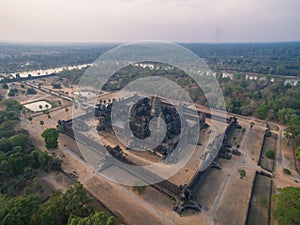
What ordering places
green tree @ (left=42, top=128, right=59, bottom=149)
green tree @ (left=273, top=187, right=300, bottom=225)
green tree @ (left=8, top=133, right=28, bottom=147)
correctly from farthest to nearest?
green tree @ (left=42, top=128, right=59, bottom=149), green tree @ (left=8, top=133, right=28, bottom=147), green tree @ (left=273, top=187, right=300, bottom=225)

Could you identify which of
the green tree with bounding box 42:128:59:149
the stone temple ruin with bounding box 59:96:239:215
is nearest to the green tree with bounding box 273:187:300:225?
the stone temple ruin with bounding box 59:96:239:215

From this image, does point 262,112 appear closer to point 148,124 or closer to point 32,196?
point 148,124

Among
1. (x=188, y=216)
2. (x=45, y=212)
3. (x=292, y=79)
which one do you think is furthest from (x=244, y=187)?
(x=292, y=79)

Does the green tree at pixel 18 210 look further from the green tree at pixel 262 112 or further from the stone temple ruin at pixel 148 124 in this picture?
the green tree at pixel 262 112

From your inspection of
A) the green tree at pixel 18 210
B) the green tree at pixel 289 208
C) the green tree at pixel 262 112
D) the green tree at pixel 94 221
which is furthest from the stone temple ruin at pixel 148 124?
the green tree at pixel 262 112

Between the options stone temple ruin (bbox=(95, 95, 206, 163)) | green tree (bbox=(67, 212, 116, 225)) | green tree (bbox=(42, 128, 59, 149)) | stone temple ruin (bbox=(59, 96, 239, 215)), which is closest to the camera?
green tree (bbox=(67, 212, 116, 225))

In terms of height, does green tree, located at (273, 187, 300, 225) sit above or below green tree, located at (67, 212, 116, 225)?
below

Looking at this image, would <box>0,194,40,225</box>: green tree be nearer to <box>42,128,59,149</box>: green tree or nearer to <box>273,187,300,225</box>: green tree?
<box>42,128,59,149</box>: green tree
